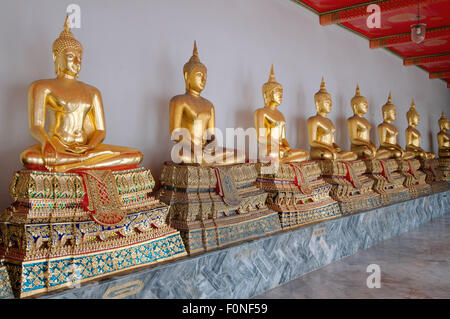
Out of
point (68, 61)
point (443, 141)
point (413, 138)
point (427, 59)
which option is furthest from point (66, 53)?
point (443, 141)

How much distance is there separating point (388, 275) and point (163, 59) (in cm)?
273

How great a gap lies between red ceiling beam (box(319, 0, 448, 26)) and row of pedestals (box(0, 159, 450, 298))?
252 centimetres

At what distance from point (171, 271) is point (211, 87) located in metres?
2.18

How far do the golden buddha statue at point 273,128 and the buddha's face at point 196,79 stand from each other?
871 mm

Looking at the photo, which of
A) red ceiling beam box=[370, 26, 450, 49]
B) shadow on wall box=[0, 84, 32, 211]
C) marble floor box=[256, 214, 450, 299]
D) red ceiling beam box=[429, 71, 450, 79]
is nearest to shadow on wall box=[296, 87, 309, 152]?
marble floor box=[256, 214, 450, 299]

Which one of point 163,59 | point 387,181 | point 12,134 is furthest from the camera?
point 387,181

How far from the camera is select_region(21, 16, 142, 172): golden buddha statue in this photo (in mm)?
2330

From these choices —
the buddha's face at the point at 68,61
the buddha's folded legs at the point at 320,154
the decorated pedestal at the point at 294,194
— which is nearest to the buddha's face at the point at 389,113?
the buddha's folded legs at the point at 320,154

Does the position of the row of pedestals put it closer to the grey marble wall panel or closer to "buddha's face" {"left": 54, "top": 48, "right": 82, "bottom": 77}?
the grey marble wall panel

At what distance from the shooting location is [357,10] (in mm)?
5129

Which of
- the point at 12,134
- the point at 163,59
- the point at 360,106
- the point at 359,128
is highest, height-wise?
the point at 163,59

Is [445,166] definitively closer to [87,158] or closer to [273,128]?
[273,128]

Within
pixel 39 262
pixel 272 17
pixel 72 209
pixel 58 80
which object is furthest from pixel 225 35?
pixel 39 262

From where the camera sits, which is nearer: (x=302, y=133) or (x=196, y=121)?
(x=196, y=121)
